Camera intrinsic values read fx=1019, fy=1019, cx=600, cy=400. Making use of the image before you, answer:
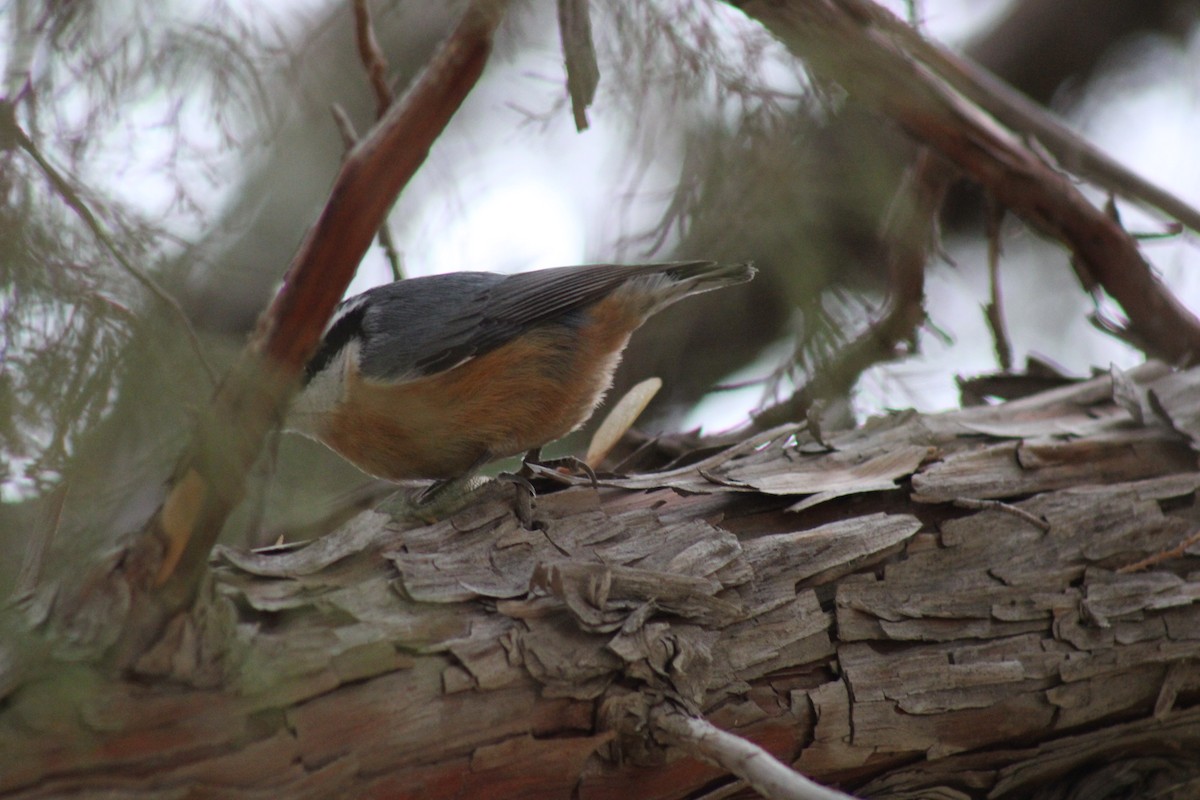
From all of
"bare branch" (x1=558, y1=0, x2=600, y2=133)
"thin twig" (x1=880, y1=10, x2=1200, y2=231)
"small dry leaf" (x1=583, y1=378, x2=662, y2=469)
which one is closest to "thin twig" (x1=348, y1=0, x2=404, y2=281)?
"bare branch" (x1=558, y1=0, x2=600, y2=133)

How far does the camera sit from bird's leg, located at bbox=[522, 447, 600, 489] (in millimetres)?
2098

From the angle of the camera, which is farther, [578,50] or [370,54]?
[370,54]

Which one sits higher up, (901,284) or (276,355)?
(901,284)

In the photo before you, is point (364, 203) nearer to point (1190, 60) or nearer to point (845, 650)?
point (845, 650)

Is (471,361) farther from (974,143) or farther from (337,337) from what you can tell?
(974,143)

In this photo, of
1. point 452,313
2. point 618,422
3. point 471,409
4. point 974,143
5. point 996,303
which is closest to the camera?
point 471,409

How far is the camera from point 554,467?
2.34 metres

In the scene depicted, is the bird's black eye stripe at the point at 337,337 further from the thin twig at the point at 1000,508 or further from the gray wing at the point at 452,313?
the thin twig at the point at 1000,508

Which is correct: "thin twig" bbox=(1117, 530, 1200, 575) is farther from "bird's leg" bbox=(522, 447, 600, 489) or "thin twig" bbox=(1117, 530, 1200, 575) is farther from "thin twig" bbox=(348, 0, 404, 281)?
"thin twig" bbox=(348, 0, 404, 281)

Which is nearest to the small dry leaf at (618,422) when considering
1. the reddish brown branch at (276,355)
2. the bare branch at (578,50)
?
the bare branch at (578,50)

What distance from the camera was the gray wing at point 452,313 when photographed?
225 cm

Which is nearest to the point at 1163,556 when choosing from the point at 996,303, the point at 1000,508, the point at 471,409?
the point at 1000,508

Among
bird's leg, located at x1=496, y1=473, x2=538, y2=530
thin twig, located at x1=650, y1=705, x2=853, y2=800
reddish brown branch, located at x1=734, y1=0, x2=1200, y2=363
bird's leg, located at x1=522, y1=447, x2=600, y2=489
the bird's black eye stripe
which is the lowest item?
thin twig, located at x1=650, y1=705, x2=853, y2=800

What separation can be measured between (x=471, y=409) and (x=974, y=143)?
1.51m
